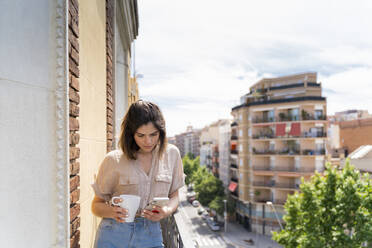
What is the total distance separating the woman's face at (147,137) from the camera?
1.84 meters

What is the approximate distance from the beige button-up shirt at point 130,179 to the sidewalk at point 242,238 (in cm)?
2387

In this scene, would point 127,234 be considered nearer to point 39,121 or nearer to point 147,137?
point 147,137

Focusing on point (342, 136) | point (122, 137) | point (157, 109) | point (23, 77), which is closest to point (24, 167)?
point (23, 77)

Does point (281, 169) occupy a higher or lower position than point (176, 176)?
lower

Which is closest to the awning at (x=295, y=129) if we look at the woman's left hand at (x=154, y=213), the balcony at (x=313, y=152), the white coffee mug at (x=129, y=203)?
the balcony at (x=313, y=152)

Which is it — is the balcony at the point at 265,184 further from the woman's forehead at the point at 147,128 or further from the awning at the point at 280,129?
the woman's forehead at the point at 147,128

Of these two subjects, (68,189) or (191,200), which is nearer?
(68,189)

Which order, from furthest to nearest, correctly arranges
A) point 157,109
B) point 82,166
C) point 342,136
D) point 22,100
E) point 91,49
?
1. point 342,136
2. point 91,49
3. point 82,166
4. point 157,109
5. point 22,100

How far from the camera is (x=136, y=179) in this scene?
186cm

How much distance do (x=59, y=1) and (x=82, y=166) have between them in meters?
1.23

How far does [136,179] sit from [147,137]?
Result: 324 millimetres

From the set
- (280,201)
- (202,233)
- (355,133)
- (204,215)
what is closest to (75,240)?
(280,201)

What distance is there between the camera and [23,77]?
126 cm

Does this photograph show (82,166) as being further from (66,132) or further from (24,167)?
(24,167)
